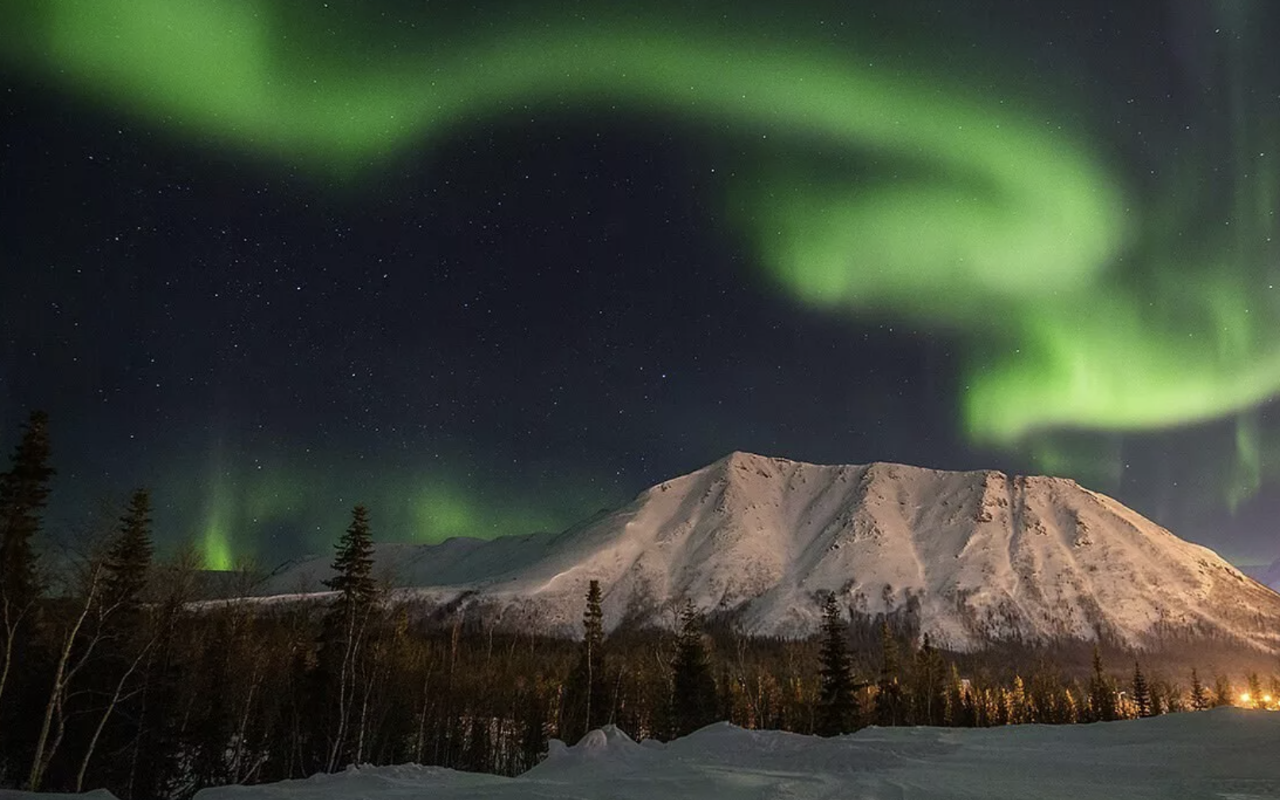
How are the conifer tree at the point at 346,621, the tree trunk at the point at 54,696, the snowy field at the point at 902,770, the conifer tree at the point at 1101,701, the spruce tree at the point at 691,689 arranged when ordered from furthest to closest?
the conifer tree at the point at 1101,701 < the spruce tree at the point at 691,689 < the conifer tree at the point at 346,621 < the tree trunk at the point at 54,696 < the snowy field at the point at 902,770

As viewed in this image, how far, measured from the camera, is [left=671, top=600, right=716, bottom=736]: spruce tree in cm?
5851

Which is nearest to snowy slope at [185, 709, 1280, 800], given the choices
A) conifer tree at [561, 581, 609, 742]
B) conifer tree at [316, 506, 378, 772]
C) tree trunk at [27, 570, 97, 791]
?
tree trunk at [27, 570, 97, 791]

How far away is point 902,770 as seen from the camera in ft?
49.1

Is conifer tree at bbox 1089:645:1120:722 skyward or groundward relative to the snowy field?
groundward

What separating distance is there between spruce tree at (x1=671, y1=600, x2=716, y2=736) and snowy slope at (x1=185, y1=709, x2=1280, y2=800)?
1582 inches

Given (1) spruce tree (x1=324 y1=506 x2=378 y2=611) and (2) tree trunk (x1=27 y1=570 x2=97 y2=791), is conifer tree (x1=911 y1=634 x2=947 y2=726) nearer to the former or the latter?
(1) spruce tree (x1=324 y1=506 x2=378 y2=611)

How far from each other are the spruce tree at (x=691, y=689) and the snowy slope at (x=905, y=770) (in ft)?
132

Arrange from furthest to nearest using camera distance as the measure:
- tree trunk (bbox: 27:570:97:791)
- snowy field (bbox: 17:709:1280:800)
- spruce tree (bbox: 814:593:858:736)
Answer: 1. spruce tree (bbox: 814:593:858:736)
2. tree trunk (bbox: 27:570:97:791)
3. snowy field (bbox: 17:709:1280:800)

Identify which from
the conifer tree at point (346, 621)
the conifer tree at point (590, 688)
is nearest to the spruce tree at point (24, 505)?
the conifer tree at point (346, 621)

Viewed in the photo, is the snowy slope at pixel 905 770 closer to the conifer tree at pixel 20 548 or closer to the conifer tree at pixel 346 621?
the conifer tree at pixel 20 548

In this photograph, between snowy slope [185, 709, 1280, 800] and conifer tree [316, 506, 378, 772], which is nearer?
snowy slope [185, 709, 1280, 800]

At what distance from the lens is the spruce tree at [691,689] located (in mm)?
58506

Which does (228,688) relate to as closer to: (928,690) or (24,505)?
(24,505)

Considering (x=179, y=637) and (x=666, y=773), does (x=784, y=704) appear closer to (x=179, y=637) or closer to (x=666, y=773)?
(x=179, y=637)
